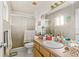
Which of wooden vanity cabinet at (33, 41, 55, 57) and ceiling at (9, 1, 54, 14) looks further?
ceiling at (9, 1, 54, 14)

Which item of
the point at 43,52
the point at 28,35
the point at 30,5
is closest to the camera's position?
the point at 43,52

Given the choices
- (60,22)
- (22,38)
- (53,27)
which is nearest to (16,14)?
(22,38)

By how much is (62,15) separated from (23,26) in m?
2.76

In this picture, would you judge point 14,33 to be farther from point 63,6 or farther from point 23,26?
point 63,6

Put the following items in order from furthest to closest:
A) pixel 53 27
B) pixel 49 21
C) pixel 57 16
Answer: pixel 49 21 < pixel 53 27 < pixel 57 16

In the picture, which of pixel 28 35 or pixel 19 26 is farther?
pixel 19 26

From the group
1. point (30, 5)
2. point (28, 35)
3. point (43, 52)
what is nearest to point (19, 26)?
point (28, 35)

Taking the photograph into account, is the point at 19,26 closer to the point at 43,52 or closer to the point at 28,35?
the point at 28,35

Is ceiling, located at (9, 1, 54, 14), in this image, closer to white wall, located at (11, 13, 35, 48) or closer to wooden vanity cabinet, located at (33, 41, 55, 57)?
white wall, located at (11, 13, 35, 48)

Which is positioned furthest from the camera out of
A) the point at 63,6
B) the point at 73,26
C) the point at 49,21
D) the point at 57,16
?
the point at 49,21

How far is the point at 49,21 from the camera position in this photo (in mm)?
3016

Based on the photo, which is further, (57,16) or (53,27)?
(53,27)

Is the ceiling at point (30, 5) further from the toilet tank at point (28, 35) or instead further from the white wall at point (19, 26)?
the toilet tank at point (28, 35)

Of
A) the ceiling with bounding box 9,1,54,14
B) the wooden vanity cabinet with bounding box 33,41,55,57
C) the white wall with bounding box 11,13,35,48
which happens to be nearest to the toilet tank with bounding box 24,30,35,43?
the white wall with bounding box 11,13,35,48
